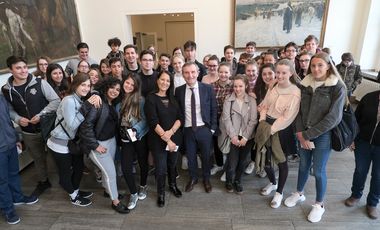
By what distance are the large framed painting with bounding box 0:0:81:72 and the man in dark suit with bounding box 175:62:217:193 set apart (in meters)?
2.95

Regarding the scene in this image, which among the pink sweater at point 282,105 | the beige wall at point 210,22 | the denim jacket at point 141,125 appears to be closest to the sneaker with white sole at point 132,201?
the denim jacket at point 141,125

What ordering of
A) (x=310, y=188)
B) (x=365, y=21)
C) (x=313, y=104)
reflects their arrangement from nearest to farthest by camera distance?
1. (x=313, y=104)
2. (x=310, y=188)
3. (x=365, y=21)

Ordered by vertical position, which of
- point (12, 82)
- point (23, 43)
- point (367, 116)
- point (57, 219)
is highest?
point (23, 43)

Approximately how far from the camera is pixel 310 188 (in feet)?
9.41

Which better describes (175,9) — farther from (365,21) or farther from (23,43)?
(365,21)

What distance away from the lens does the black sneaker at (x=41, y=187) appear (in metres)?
2.89

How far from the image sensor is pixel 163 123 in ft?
8.09

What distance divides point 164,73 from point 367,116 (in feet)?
6.51

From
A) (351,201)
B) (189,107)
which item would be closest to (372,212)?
(351,201)

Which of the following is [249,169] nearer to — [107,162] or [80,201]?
[107,162]

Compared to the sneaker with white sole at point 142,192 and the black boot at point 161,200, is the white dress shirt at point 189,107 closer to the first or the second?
the black boot at point 161,200

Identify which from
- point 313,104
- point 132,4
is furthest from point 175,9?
point 313,104

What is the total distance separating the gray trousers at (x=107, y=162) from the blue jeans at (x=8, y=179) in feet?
2.81

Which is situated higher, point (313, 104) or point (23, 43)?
point (23, 43)
